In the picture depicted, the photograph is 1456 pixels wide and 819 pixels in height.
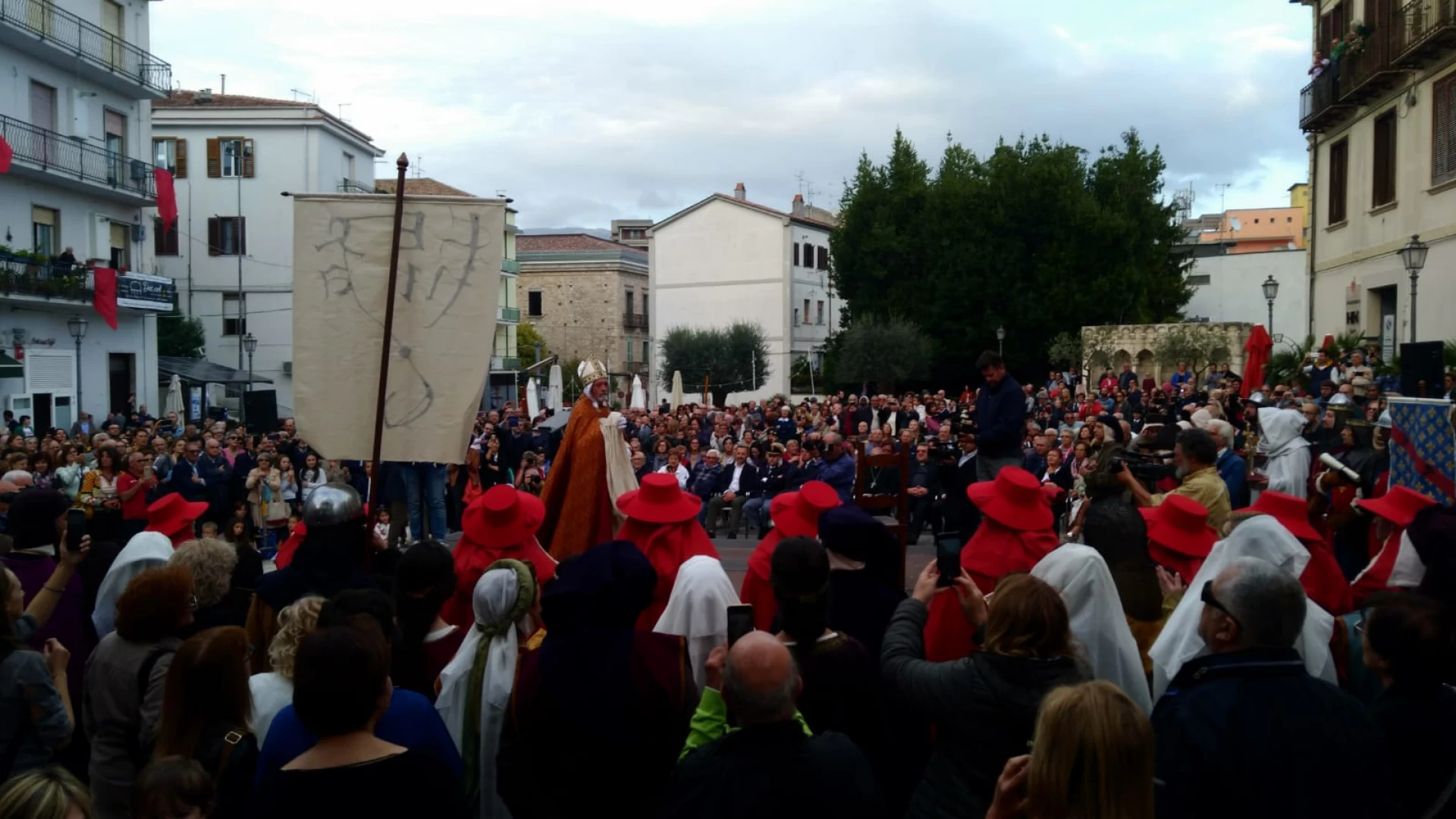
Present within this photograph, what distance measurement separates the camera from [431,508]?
1162 centimetres

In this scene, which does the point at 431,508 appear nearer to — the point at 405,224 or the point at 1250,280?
the point at 405,224

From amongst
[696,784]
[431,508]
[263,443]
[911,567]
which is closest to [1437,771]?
[696,784]

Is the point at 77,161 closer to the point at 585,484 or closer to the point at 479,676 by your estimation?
the point at 585,484

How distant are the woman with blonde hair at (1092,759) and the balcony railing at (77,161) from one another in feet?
100

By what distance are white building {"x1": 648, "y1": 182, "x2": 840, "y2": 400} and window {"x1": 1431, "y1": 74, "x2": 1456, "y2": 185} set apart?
38.5 meters

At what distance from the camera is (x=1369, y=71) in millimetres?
23188

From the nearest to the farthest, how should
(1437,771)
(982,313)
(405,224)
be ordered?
(1437,771), (405,224), (982,313)

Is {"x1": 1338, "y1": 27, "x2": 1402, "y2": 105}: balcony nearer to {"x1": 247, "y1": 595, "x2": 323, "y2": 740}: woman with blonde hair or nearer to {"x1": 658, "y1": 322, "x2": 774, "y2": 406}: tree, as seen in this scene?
{"x1": 247, "y1": 595, "x2": 323, "y2": 740}: woman with blonde hair

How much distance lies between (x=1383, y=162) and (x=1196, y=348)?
1383cm

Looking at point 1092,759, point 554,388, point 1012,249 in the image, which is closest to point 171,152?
point 554,388

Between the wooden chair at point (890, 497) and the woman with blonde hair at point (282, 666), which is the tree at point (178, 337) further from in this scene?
the woman with blonde hair at point (282, 666)

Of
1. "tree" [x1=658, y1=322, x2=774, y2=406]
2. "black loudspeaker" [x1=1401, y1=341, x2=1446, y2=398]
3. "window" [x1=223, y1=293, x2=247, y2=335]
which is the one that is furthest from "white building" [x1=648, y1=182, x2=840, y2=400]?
"black loudspeaker" [x1=1401, y1=341, x2=1446, y2=398]

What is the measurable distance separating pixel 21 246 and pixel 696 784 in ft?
102

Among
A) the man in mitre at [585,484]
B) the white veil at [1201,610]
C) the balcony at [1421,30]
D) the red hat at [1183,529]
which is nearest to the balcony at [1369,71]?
the balcony at [1421,30]
